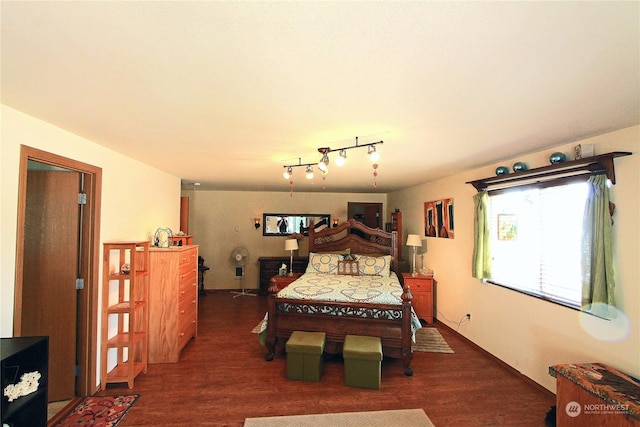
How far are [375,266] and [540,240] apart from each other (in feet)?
8.17

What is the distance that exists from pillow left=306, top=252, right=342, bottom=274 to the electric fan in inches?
78.3

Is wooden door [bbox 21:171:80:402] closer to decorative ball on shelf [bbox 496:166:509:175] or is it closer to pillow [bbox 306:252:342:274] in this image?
pillow [bbox 306:252:342:274]

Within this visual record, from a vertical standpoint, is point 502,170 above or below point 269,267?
above

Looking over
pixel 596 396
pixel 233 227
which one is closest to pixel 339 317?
pixel 596 396

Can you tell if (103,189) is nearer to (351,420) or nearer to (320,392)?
(320,392)

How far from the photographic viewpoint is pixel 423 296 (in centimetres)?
466

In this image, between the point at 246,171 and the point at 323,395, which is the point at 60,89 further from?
the point at 323,395

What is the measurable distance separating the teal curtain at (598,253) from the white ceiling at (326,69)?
1.62 feet

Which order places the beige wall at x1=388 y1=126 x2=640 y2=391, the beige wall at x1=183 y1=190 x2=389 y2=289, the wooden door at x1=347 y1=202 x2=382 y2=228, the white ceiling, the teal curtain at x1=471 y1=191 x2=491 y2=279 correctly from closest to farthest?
the white ceiling < the beige wall at x1=388 y1=126 x2=640 y2=391 < the teal curtain at x1=471 y1=191 x2=491 y2=279 < the beige wall at x1=183 y1=190 x2=389 y2=289 < the wooden door at x1=347 y1=202 x2=382 y2=228

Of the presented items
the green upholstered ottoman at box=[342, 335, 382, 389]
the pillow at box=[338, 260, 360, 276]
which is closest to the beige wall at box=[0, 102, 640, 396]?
the pillow at box=[338, 260, 360, 276]

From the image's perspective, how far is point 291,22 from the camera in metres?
1.00

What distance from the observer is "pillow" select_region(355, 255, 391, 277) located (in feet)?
16.0

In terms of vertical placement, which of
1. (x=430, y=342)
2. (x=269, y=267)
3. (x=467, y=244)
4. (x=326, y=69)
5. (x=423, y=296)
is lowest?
(x=430, y=342)

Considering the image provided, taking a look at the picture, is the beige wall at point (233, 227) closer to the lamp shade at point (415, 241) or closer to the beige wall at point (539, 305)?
the lamp shade at point (415, 241)
